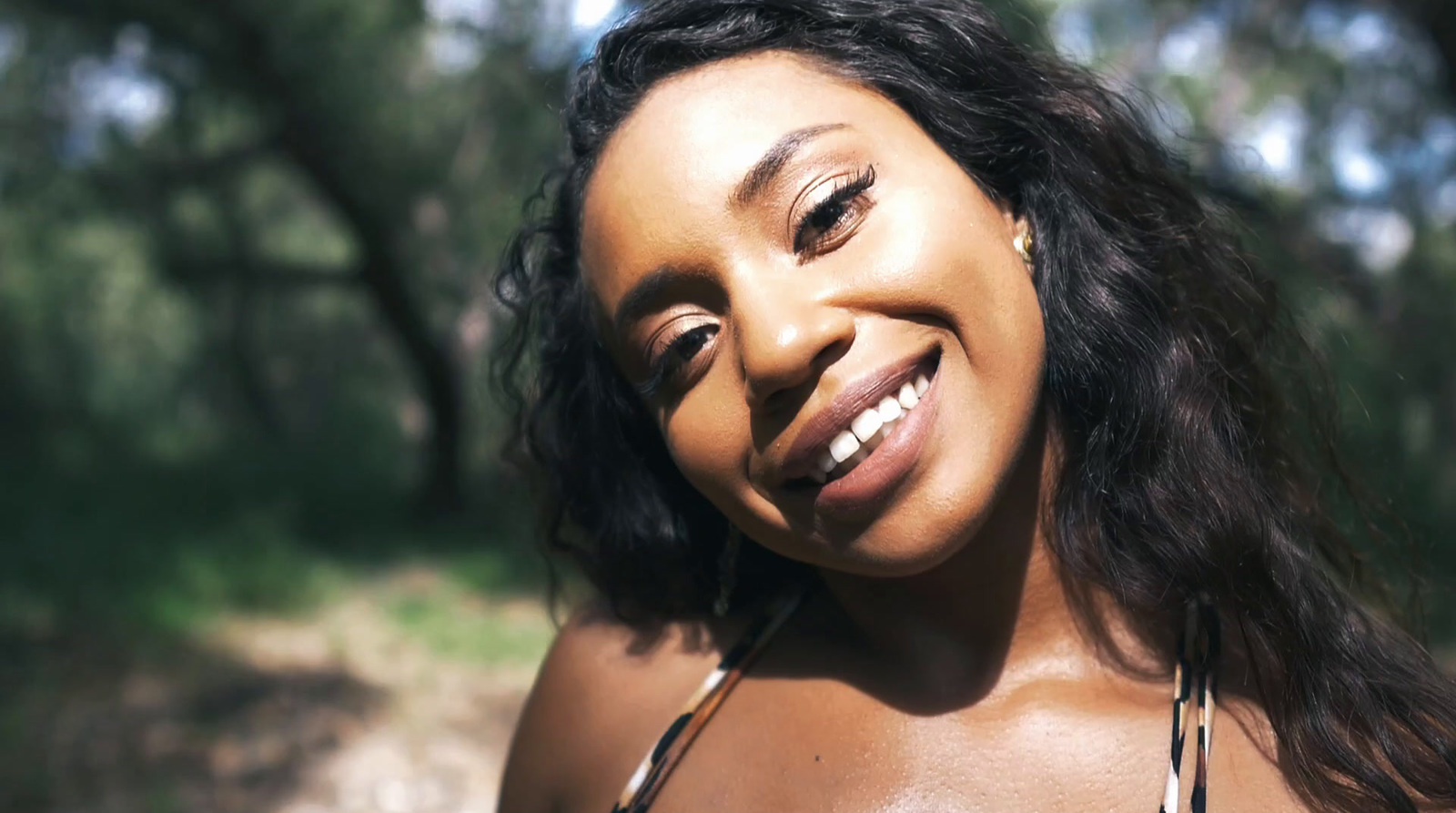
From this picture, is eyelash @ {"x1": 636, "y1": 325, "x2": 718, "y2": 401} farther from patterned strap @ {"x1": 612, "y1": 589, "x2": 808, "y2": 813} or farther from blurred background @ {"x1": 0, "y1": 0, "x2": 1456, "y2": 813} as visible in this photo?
blurred background @ {"x1": 0, "y1": 0, "x2": 1456, "y2": 813}

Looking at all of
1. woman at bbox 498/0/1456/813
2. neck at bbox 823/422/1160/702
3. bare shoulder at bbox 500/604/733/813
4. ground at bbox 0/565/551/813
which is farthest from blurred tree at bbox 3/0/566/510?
neck at bbox 823/422/1160/702

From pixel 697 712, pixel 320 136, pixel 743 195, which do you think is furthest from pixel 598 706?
pixel 320 136

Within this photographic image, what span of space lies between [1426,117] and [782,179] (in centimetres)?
774

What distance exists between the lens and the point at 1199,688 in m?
1.36

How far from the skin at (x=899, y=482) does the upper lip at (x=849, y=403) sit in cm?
1

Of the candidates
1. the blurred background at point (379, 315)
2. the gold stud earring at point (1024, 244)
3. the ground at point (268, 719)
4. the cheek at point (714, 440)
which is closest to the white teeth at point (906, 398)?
the cheek at point (714, 440)

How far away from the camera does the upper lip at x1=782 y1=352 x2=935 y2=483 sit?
4.21ft

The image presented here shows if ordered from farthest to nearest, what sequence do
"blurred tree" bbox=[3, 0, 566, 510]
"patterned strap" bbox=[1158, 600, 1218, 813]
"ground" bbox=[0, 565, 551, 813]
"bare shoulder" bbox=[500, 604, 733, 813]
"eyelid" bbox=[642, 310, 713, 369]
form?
"blurred tree" bbox=[3, 0, 566, 510] → "ground" bbox=[0, 565, 551, 813] → "bare shoulder" bbox=[500, 604, 733, 813] → "eyelid" bbox=[642, 310, 713, 369] → "patterned strap" bbox=[1158, 600, 1218, 813]

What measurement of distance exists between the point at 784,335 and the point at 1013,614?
1.61ft

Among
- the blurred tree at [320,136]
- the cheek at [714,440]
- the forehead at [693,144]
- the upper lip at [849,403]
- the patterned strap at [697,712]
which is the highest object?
the blurred tree at [320,136]

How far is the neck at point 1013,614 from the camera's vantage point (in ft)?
4.70

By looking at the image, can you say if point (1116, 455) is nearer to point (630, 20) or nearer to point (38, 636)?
point (630, 20)

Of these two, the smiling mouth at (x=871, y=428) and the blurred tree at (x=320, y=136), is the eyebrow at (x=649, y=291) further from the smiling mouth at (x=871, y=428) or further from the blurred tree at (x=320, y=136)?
the blurred tree at (x=320, y=136)

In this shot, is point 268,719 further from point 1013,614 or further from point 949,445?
point 949,445
